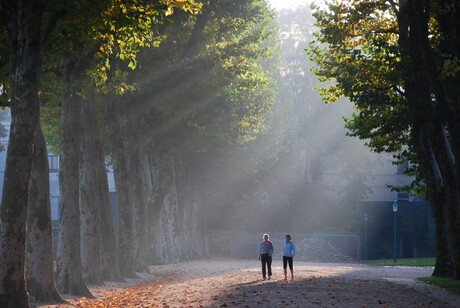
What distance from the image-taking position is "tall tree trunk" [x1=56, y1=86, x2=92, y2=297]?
2552cm

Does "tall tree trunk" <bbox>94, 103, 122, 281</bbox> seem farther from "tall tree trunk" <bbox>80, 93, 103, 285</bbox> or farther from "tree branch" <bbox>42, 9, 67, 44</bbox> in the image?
"tree branch" <bbox>42, 9, 67, 44</bbox>

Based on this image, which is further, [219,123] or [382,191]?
[382,191]

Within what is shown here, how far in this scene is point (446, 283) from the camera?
31391 mm

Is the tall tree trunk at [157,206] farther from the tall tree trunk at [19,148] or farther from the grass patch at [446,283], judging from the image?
the tall tree trunk at [19,148]

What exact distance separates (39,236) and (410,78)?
1527 cm

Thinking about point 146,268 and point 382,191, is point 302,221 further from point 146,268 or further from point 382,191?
point 146,268

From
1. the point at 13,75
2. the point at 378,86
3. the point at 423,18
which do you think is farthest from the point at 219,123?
the point at 13,75

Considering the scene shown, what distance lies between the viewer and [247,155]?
64.9 metres

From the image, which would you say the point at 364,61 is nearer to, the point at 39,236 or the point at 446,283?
the point at 446,283

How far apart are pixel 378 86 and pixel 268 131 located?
35.3 m

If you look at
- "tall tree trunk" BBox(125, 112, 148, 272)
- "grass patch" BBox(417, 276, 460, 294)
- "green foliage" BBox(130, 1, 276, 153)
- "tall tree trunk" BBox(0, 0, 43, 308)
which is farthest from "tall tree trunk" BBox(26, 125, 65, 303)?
"tall tree trunk" BBox(125, 112, 148, 272)

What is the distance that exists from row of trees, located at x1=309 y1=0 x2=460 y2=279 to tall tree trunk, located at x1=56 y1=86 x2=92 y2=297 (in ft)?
37.0

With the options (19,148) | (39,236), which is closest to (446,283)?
(39,236)

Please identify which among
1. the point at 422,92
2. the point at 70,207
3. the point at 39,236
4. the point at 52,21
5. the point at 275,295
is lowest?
the point at 275,295
